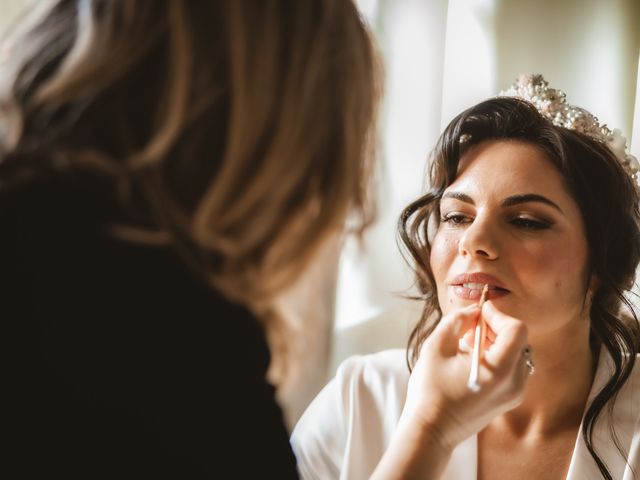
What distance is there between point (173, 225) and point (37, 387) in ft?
0.51

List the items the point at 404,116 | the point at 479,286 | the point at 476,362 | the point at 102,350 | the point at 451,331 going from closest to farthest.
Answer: the point at 102,350, the point at 476,362, the point at 451,331, the point at 479,286, the point at 404,116

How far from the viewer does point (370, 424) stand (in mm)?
1304

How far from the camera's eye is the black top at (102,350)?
0.51 meters

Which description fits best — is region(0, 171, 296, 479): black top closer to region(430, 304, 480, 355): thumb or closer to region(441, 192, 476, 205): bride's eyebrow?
region(430, 304, 480, 355): thumb

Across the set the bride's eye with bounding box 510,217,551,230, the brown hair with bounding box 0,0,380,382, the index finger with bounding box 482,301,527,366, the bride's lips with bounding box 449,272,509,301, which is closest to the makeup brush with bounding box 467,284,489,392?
the index finger with bounding box 482,301,527,366

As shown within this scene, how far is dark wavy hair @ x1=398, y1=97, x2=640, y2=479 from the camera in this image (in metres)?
1.25

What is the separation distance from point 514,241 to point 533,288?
0.08m

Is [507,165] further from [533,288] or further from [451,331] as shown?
[451,331]

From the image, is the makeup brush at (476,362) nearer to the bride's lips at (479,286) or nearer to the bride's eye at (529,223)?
the bride's lips at (479,286)

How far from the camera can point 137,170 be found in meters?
0.53

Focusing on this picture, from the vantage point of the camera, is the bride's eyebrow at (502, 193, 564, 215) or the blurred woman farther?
the bride's eyebrow at (502, 193, 564, 215)

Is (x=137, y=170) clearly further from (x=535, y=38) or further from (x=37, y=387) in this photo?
Answer: (x=535, y=38)

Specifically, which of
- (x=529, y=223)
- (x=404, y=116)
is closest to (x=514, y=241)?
(x=529, y=223)

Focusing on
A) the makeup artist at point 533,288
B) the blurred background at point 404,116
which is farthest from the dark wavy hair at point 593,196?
the blurred background at point 404,116
